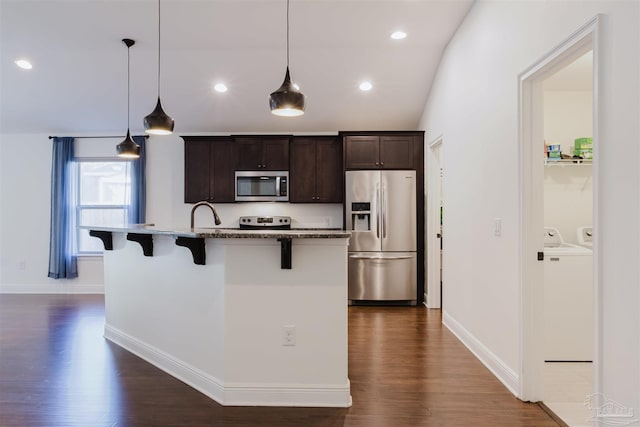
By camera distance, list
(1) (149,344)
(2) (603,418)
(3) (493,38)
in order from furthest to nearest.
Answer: (1) (149,344), (3) (493,38), (2) (603,418)

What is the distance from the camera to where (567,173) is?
12.1ft

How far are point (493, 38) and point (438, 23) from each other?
93 cm

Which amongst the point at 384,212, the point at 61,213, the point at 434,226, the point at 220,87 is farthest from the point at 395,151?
the point at 61,213

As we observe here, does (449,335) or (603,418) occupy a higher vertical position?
(603,418)

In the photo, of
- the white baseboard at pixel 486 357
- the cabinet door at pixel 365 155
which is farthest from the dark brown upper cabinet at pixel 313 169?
the white baseboard at pixel 486 357

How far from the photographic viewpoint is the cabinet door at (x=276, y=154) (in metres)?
5.48

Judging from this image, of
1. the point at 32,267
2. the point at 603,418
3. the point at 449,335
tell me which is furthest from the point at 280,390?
the point at 32,267

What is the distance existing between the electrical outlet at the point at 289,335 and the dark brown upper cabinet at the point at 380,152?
313 cm

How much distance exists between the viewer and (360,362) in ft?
10.3

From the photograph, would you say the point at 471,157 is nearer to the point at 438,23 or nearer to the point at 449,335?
the point at 438,23

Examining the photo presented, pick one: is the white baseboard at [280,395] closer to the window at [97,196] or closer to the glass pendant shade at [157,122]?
the glass pendant shade at [157,122]

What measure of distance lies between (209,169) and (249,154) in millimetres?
623

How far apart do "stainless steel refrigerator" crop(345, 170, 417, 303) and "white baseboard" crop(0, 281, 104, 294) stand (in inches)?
158

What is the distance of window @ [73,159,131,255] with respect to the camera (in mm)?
5910
